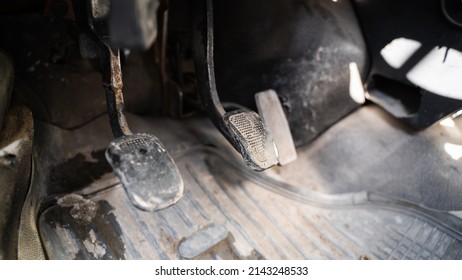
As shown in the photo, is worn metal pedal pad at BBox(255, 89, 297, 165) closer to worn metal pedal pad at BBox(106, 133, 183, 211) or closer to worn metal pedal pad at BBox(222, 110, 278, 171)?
worn metal pedal pad at BBox(222, 110, 278, 171)

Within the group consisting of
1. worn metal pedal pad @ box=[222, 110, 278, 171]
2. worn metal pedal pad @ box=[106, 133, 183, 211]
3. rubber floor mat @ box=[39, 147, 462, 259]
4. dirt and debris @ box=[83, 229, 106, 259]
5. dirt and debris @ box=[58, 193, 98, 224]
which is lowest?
rubber floor mat @ box=[39, 147, 462, 259]

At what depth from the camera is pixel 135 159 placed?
83cm

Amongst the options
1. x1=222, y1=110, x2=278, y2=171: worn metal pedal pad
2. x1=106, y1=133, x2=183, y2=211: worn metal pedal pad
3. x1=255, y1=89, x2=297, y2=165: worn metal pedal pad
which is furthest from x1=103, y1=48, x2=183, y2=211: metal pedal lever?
x1=255, y1=89, x2=297, y2=165: worn metal pedal pad

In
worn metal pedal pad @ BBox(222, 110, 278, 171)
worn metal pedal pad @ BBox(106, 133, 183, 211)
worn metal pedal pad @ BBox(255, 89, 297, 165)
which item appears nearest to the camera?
worn metal pedal pad @ BBox(106, 133, 183, 211)

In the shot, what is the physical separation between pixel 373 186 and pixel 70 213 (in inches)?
34.9

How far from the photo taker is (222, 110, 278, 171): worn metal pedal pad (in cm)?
99

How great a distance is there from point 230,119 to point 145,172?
318mm

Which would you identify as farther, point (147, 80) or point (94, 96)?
point (147, 80)

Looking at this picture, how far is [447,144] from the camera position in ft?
3.93

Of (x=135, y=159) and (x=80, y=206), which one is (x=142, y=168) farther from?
(x=80, y=206)

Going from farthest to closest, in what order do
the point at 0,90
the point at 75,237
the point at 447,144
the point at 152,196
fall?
1. the point at 447,144
2. the point at 75,237
3. the point at 0,90
4. the point at 152,196

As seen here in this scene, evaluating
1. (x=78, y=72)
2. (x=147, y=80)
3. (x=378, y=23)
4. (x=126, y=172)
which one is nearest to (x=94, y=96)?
(x=78, y=72)

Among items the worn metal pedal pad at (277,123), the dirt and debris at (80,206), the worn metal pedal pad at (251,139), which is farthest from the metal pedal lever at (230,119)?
the dirt and debris at (80,206)

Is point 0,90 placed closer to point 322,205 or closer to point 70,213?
point 70,213
